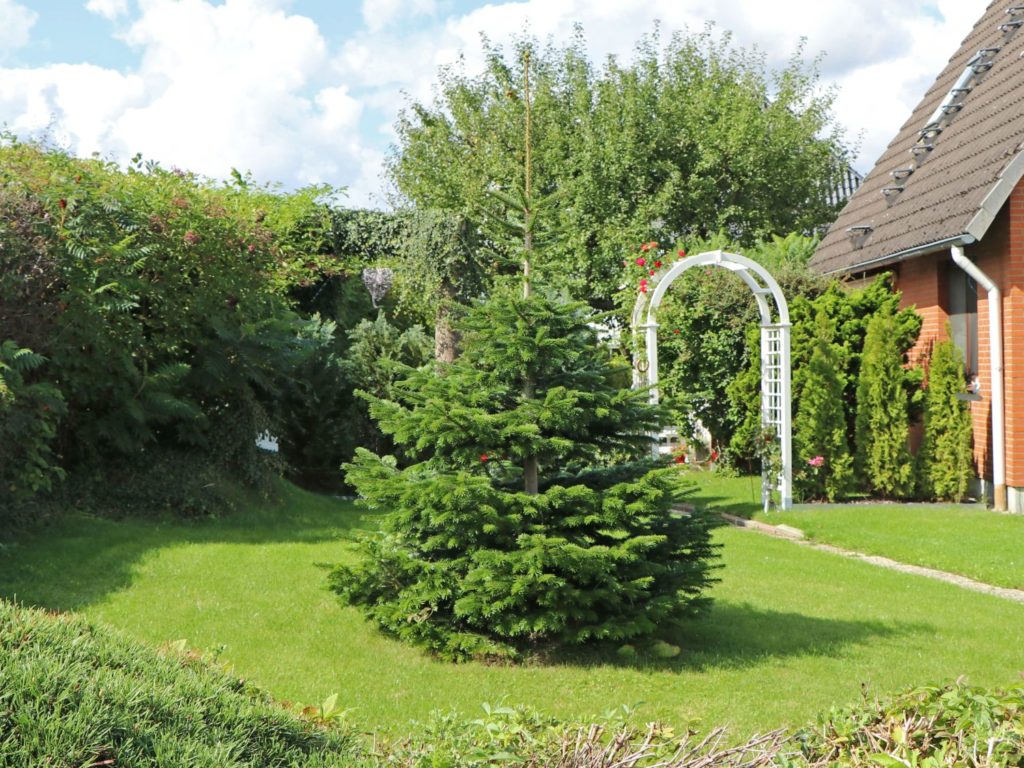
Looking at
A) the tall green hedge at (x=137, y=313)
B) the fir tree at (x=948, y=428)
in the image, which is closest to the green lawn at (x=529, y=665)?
the tall green hedge at (x=137, y=313)

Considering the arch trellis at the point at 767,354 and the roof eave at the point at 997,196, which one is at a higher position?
the roof eave at the point at 997,196

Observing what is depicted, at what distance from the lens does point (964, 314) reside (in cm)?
1384

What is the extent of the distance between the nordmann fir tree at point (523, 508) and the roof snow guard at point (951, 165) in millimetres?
7425

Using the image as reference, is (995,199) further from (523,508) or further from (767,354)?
(523,508)

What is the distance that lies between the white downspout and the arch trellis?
7.14 ft

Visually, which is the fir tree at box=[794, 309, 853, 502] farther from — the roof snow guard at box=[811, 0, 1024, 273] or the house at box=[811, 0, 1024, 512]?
the roof snow guard at box=[811, 0, 1024, 273]

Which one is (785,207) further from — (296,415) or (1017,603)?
(1017,603)

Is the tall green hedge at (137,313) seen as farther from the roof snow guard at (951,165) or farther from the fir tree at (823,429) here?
the roof snow guard at (951,165)

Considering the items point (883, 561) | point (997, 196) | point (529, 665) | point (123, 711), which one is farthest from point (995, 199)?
point (123, 711)

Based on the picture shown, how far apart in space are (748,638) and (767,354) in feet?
23.2

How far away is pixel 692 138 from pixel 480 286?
388 inches

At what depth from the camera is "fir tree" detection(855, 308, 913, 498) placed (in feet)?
43.7

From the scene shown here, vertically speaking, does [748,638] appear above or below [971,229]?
below

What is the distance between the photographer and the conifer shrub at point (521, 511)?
608 cm
